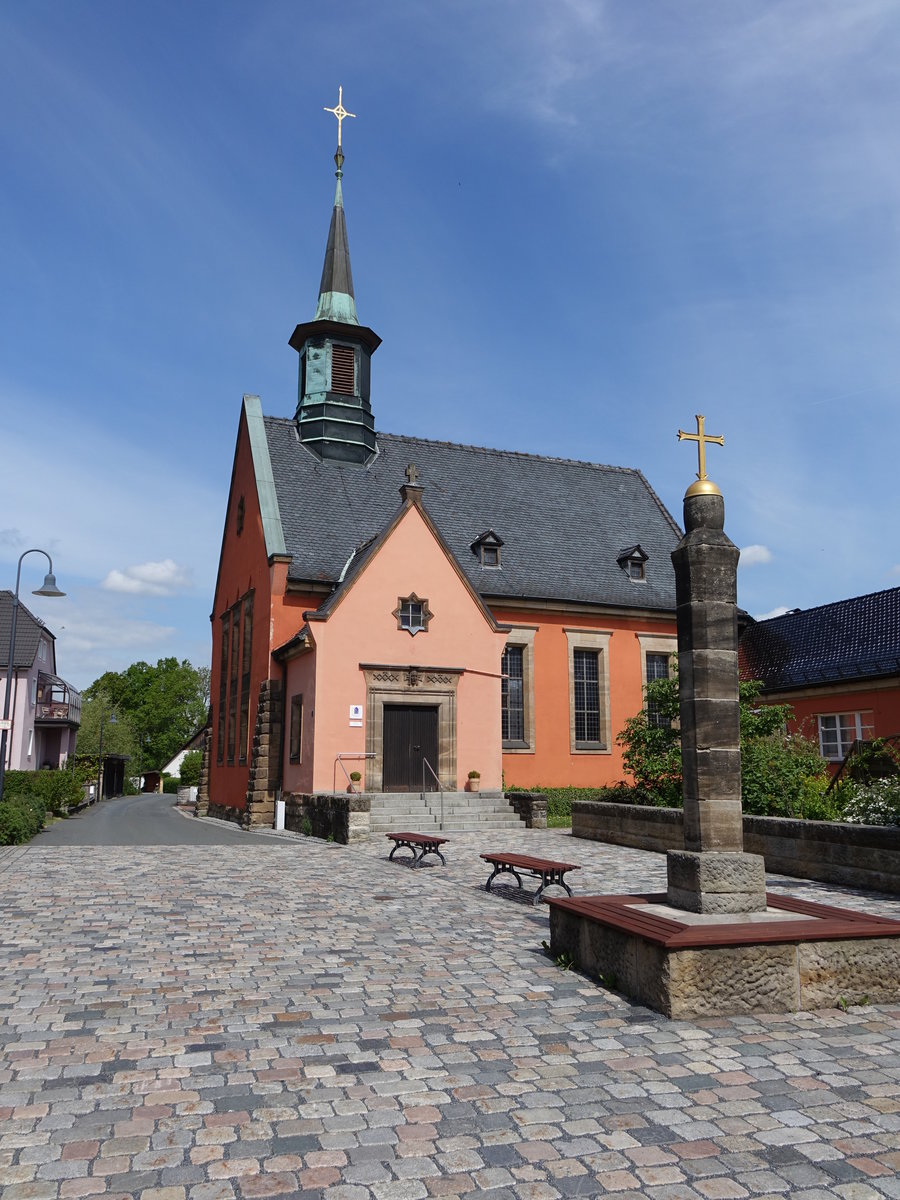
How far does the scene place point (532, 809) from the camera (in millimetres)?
22422

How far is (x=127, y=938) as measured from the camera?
879cm

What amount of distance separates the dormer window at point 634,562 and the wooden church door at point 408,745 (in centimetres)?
1021

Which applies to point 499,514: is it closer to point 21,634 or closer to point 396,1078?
point 21,634

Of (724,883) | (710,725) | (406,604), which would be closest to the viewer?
(724,883)

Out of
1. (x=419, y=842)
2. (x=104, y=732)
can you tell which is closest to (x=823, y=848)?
(x=419, y=842)

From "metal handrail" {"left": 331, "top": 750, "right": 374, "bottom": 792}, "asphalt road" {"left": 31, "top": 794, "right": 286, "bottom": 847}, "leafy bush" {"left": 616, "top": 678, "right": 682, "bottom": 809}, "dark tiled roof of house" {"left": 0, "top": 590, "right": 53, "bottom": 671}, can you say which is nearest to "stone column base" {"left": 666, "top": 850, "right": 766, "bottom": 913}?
"leafy bush" {"left": 616, "top": 678, "right": 682, "bottom": 809}

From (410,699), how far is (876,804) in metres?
12.7

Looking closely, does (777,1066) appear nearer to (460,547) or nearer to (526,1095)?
(526,1095)

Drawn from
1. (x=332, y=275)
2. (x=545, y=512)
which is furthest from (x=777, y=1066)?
(x=332, y=275)

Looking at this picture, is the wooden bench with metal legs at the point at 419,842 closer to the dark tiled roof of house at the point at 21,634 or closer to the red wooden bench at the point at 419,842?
the red wooden bench at the point at 419,842

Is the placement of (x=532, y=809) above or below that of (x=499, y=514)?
below

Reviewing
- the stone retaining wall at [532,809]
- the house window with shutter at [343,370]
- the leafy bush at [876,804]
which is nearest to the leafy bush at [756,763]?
the leafy bush at [876,804]

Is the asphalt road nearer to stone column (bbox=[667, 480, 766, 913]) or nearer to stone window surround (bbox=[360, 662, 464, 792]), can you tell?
stone window surround (bbox=[360, 662, 464, 792])

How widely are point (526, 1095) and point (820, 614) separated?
2675 centimetres
